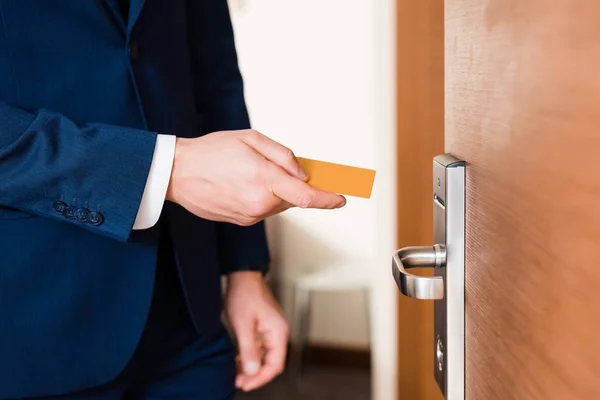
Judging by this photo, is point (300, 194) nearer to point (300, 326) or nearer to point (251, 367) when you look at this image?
point (251, 367)

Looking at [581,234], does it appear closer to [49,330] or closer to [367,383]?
[49,330]

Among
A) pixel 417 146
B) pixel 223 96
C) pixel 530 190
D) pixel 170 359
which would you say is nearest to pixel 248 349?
pixel 170 359

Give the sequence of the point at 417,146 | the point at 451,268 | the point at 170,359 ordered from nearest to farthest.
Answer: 1. the point at 451,268
2. the point at 170,359
3. the point at 417,146

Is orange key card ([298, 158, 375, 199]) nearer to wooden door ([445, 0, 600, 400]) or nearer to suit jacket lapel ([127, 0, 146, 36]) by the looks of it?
wooden door ([445, 0, 600, 400])

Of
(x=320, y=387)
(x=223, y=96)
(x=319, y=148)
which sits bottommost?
(x=320, y=387)

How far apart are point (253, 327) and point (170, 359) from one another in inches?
6.0

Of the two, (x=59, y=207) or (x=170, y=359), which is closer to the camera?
(x=59, y=207)

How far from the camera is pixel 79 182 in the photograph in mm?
634

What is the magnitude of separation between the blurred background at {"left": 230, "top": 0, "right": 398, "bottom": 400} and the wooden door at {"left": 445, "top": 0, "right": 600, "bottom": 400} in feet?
6.21

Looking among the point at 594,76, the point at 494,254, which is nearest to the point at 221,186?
the point at 494,254

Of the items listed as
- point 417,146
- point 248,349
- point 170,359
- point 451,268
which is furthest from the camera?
point 417,146

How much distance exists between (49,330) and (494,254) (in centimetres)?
48

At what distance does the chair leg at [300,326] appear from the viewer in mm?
2527

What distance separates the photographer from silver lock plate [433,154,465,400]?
1.63 ft
